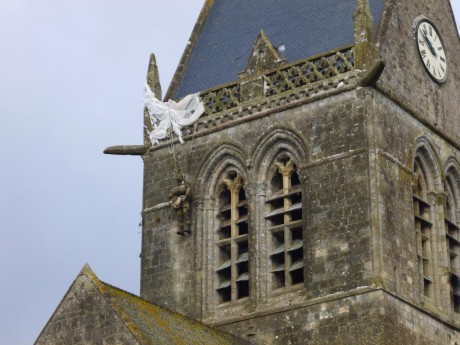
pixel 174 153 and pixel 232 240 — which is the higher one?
pixel 174 153

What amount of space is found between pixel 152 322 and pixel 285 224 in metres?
5.10

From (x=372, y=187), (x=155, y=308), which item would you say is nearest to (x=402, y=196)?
(x=372, y=187)

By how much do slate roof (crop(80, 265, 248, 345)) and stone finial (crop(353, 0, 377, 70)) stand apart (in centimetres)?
680

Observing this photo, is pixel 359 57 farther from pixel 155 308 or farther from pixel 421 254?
pixel 155 308

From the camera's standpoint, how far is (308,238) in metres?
38.2

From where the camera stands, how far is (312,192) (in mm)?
38594

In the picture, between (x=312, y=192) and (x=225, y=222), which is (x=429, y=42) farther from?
(x=225, y=222)

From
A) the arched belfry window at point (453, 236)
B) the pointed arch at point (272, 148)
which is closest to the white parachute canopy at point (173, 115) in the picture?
the pointed arch at point (272, 148)

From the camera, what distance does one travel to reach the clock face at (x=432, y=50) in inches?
1626

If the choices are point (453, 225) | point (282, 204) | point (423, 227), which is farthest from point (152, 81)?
point (453, 225)

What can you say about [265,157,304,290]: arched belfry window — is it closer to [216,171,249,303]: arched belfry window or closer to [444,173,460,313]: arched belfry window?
[216,171,249,303]: arched belfry window

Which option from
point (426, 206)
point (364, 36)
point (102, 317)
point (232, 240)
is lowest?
point (102, 317)

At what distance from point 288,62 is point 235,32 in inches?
123

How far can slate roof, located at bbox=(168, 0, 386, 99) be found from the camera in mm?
40969
